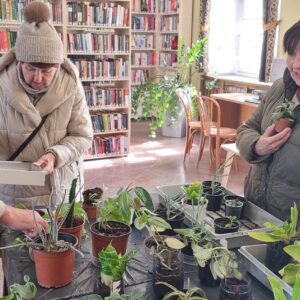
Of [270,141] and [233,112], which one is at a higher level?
[270,141]

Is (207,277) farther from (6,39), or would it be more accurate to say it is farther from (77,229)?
(6,39)

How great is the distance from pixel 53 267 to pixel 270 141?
0.90 m

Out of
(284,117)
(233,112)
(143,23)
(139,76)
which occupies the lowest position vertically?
(233,112)

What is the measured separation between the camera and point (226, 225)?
4.42 feet

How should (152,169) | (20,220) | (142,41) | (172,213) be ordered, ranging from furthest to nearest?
(142,41), (152,169), (172,213), (20,220)

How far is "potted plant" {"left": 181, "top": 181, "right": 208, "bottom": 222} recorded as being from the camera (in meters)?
1.41

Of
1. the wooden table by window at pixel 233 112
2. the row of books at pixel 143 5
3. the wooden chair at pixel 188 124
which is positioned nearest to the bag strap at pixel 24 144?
the wooden chair at pixel 188 124

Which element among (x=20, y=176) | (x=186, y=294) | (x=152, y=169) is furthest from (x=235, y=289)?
(x=152, y=169)

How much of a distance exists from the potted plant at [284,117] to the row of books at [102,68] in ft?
12.4

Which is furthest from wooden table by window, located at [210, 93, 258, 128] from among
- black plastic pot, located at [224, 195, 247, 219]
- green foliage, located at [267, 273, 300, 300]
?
green foliage, located at [267, 273, 300, 300]

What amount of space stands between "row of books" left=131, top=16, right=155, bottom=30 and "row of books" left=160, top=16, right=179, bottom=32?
178mm

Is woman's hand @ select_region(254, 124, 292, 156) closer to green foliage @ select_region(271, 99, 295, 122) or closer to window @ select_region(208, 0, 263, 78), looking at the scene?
green foliage @ select_region(271, 99, 295, 122)

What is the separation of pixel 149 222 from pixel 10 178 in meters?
0.41

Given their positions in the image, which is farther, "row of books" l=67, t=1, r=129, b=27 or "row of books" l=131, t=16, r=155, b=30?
"row of books" l=131, t=16, r=155, b=30
